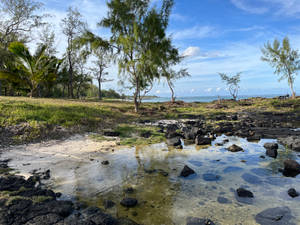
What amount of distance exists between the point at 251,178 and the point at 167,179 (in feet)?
7.91

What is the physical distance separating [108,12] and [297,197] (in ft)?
67.5

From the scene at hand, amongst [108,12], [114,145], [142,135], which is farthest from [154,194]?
[108,12]

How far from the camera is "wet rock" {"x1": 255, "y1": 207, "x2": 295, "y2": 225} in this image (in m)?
3.34

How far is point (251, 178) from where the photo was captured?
528cm

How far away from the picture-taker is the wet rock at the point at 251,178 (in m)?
5.03

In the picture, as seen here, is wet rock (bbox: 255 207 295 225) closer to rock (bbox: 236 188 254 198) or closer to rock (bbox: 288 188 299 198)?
rock (bbox: 236 188 254 198)

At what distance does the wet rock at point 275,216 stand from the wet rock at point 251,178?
1259 mm

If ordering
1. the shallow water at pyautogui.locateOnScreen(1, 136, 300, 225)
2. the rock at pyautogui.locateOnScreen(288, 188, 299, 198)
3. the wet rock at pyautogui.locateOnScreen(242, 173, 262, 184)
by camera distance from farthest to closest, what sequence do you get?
1. the wet rock at pyautogui.locateOnScreen(242, 173, 262, 184)
2. the rock at pyautogui.locateOnScreen(288, 188, 299, 198)
3. the shallow water at pyautogui.locateOnScreen(1, 136, 300, 225)

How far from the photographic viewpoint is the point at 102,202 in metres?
4.02

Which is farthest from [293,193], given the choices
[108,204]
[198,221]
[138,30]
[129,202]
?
[138,30]

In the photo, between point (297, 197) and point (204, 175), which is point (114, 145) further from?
point (297, 197)

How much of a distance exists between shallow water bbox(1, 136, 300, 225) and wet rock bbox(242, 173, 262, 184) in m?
0.03

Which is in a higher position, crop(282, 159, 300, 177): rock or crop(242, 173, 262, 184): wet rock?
crop(282, 159, 300, 177): rock

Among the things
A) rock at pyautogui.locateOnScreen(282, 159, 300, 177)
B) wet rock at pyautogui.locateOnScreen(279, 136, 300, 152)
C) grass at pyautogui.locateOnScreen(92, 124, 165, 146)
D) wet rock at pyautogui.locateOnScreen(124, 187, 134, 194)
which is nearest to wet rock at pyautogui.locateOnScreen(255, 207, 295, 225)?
rock at pyautogui.locateOnScreen(282, 159, 300, 177)
